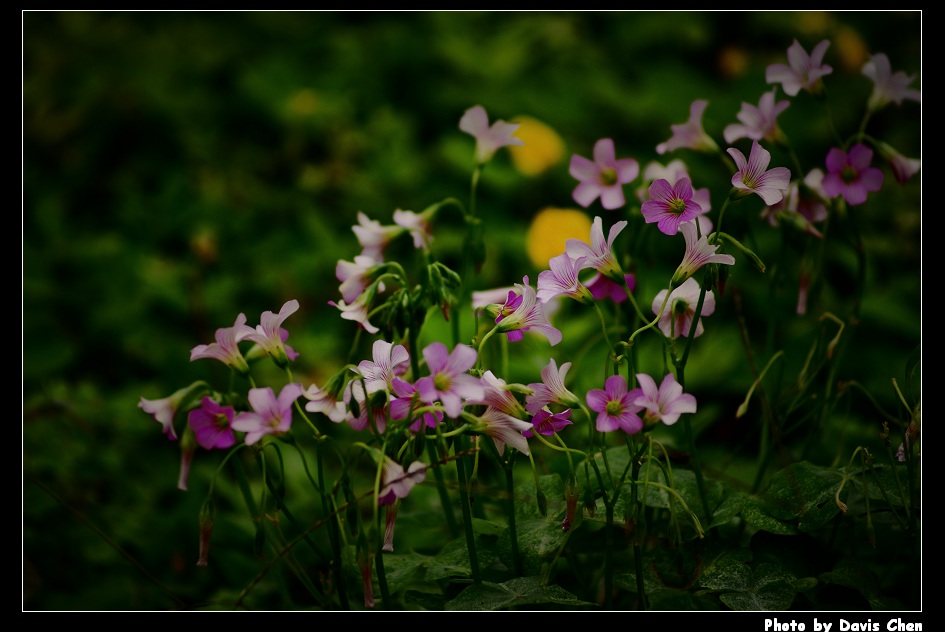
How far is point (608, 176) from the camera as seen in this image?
1.03 metres

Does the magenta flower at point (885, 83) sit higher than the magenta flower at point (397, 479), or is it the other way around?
the magenta flower at point (885, 83)

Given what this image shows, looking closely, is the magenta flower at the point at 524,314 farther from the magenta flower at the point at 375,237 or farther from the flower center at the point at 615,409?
the magenta flower at the point at 375,237

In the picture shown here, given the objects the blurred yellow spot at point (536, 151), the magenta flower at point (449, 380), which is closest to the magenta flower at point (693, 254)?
the magenta flower at point (449, 380)

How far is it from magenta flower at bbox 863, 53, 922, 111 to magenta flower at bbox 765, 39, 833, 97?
64 mm

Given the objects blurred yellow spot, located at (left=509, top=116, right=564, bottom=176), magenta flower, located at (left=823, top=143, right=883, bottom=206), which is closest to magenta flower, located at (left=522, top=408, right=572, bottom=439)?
magenta flower, located at (left=823, top=143, right=883, bottom=206)

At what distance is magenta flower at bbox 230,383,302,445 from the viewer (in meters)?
0.72

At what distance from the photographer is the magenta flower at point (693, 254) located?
0.74 m

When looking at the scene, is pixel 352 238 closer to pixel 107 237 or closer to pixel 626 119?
pixel 107 237

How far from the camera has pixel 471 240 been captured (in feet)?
3.39

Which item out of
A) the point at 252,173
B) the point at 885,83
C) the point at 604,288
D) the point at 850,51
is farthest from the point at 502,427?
the point at 850,51

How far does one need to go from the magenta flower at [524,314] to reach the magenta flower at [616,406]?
83mm

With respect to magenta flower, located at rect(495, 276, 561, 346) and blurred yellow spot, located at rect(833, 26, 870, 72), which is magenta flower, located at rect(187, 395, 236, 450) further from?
blurred yellow spot, located at rect(833, 26, 870, 72)

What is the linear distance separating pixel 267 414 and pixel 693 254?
0.43m
